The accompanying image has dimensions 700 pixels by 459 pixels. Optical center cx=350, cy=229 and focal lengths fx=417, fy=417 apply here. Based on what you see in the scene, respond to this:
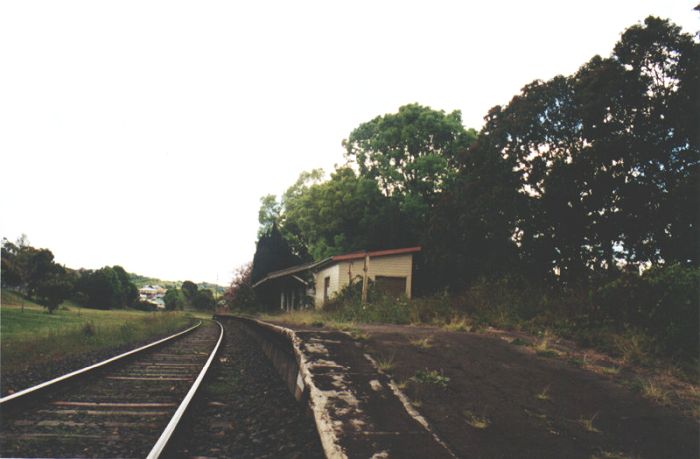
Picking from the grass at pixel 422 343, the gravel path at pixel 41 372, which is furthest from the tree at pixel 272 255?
the grass at pixel 422 343

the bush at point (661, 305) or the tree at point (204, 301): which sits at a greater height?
the bush at point (661, 305)

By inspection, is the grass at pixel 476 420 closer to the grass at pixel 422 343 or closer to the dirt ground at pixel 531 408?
the dirt ground at pixel 531 408

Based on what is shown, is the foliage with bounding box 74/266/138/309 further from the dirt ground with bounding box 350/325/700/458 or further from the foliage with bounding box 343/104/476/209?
the dirt ground with bounding box 350/325/700/458

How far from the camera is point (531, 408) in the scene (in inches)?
140

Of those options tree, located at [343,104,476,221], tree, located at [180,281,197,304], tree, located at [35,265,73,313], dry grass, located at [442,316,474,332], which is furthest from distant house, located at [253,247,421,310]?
tree, located at [180,281,197,304]

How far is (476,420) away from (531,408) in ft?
2.32

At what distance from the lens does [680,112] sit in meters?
12.9

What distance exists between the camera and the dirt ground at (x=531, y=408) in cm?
286

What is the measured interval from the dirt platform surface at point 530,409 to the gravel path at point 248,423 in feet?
3.42

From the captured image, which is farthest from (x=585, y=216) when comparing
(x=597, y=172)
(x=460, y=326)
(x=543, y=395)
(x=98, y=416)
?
(x=98, y=416)

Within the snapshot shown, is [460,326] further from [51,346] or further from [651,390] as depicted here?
[51,346]

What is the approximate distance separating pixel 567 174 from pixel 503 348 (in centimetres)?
1079

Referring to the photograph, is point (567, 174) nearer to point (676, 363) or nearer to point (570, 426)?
point (676, 363)

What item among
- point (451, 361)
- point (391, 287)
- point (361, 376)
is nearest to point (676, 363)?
point (451, 361)
